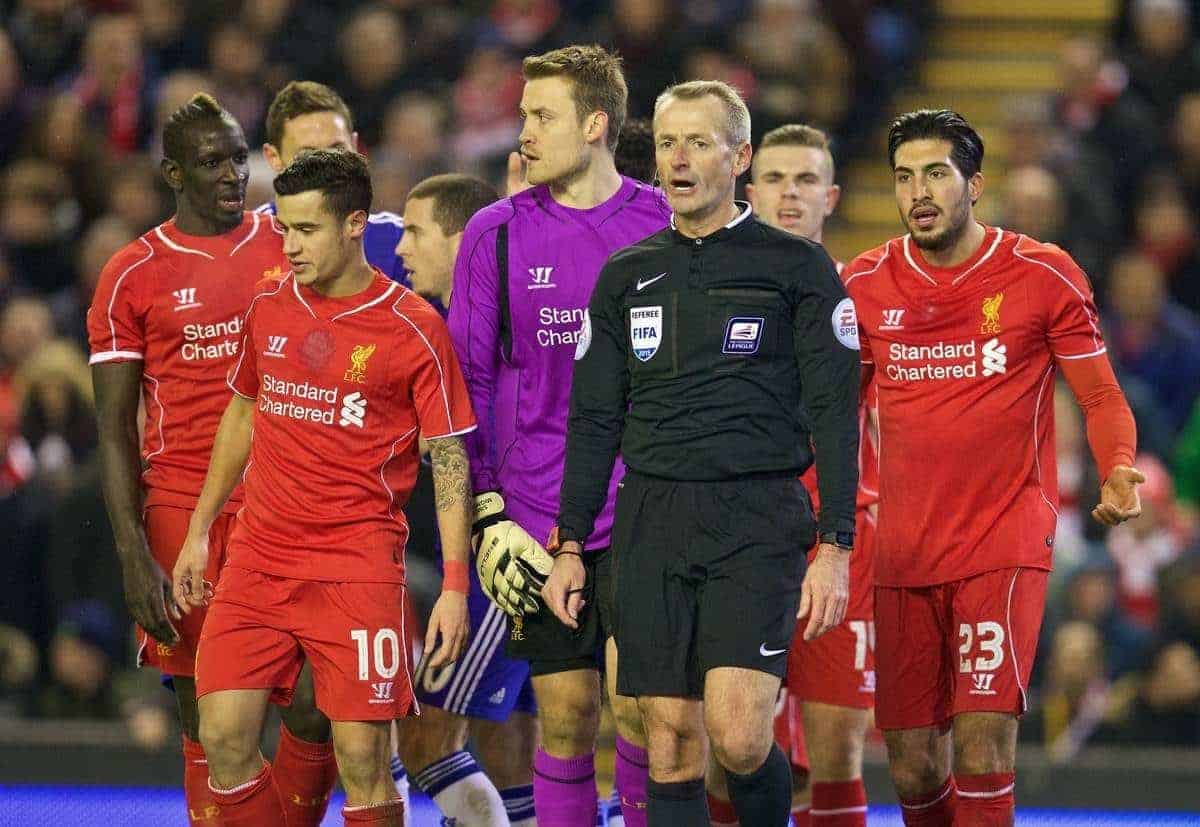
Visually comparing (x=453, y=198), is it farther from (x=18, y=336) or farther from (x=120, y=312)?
(x=18, y=336)

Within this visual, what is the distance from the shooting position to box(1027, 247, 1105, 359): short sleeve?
17.5 ft

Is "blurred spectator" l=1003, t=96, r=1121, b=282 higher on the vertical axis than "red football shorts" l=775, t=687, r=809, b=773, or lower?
higher

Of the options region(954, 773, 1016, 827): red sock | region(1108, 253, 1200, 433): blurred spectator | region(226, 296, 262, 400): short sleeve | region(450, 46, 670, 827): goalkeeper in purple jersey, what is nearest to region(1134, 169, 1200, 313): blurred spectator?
region(1108, 253, 1200, 433): blurred spectator

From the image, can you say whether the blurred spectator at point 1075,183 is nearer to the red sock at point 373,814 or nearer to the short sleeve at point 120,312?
the short sleeve at point 120,312

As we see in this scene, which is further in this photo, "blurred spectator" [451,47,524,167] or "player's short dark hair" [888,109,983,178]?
"blurred spectator" [451,47,524,167]

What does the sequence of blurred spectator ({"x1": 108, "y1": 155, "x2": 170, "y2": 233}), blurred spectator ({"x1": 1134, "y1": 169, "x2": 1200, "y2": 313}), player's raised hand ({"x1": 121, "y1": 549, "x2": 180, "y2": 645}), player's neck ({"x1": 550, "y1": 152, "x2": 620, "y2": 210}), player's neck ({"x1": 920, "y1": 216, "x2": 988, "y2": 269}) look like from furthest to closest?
1. blurred spectator ({"x1": 108, "y1": 155, "x2": 170, "y2": 233})
2. blurred spectator ({"x1": 1134, "y1": 169, "x2": 1200, "y2": 313})
3. player's raised hand ({"x1": 121, "y1": 549, "x2": 180, "y2": 645})
4. player's neck ({"x1": 920, "y1": 216, "x2": 988, "y2": 269})
5. player's neck ({"x1": 550, "y1": 152, "x2": 620, "y2": 210})

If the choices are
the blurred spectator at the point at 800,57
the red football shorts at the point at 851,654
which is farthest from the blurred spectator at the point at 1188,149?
the red football shorts at the point at 851,654

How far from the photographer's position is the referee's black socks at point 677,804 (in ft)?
15.7

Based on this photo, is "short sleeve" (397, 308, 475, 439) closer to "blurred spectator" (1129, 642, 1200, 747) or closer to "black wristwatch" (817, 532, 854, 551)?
"black wristwatch" (817, 532, 854, 551)

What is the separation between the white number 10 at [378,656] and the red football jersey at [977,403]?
1.34 metres

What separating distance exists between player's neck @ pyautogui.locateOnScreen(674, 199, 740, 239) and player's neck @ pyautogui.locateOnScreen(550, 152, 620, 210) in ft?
1.62

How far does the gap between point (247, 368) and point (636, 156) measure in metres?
1.55

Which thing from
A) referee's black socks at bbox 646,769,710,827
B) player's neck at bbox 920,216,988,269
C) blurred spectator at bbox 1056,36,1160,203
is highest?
blurred spectator at bbox 1056,36,1160,203

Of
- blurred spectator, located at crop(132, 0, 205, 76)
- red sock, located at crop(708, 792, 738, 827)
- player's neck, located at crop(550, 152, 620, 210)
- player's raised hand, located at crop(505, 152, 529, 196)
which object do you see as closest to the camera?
player's neck, located at crop(550, 152, 620, 210)
